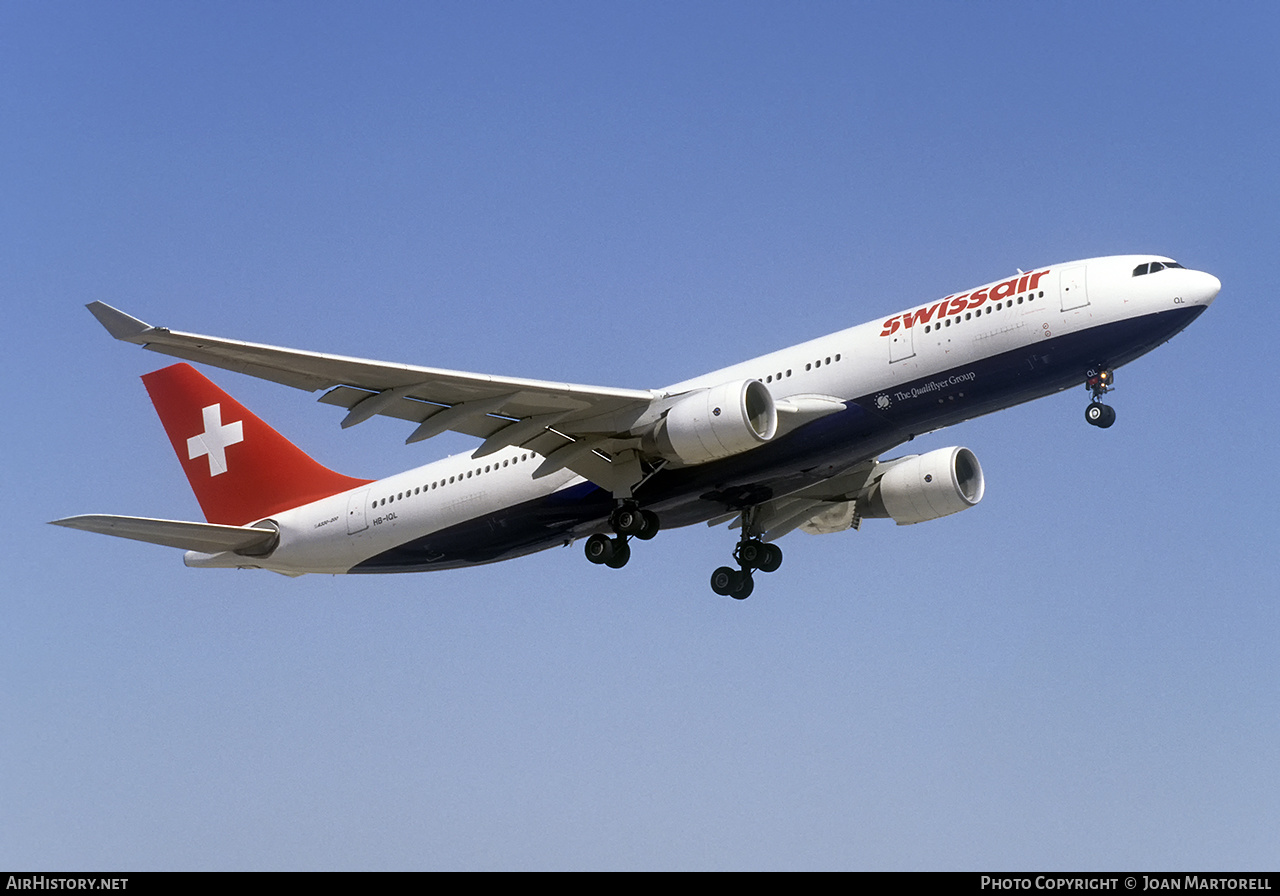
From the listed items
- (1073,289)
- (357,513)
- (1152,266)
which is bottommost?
(357,513)

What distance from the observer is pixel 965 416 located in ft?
94.9

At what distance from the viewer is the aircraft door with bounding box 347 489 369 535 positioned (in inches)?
1337

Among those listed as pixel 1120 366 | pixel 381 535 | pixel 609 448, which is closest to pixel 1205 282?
pixel 1120 366

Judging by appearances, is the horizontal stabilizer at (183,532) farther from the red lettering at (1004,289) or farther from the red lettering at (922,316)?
the red lettering at (1004,289)

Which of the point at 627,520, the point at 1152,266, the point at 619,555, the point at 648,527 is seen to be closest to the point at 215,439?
the point at 619,555

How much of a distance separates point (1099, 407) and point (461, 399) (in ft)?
40.6

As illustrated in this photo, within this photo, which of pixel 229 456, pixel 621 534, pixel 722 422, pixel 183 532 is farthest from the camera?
pixel 229 456

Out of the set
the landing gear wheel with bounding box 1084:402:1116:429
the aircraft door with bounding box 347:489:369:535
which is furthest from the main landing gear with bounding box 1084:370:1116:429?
the aircraft door with bounding box 347:489:369:535

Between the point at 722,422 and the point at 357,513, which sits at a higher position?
the point at 722,422

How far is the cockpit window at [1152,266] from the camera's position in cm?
2794

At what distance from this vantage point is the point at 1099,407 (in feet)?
93.5

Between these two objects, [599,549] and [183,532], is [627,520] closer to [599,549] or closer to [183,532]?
[599,549]

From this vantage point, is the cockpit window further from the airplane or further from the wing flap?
the wing flap
